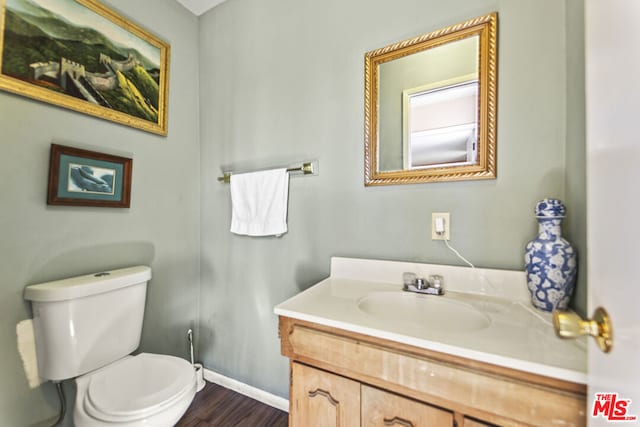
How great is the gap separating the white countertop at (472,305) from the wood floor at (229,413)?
89 cm

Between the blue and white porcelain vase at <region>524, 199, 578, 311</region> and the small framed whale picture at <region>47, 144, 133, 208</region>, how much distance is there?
6.07ft

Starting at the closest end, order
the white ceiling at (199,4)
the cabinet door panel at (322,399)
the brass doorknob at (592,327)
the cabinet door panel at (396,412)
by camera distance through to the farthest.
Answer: the brass doorknob at (592,327) < the cabinet door panel at (396,412) < the cabinet door panel at (322,399) < the white ceiling at (199,4)

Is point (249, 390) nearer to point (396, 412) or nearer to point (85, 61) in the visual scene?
point (396, 412)


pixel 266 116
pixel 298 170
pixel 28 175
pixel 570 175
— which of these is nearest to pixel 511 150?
pixel 570 175

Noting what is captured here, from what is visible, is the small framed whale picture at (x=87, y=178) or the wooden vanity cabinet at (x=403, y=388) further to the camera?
the small framed whale picture at (x=87, y=178)

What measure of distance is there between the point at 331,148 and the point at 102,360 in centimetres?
143

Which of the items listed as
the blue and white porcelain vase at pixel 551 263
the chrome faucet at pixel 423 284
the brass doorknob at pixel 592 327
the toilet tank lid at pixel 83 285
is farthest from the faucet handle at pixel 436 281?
Answer: the toilet tank lid at pixel 83 285

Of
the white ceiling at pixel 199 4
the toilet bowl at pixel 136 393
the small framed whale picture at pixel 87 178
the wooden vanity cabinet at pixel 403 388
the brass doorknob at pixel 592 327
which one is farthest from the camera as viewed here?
the white ceiling at pixel 199 4

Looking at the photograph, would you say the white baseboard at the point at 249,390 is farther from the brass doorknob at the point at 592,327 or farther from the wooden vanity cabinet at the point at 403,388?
the brass doorknob at the point at 592,327

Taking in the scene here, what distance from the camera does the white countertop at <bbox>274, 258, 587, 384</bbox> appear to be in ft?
1.94

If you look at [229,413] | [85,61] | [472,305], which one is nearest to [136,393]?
[229,413]

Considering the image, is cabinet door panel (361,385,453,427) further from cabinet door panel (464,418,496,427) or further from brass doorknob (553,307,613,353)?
brass doorknob (553,307,613,353)

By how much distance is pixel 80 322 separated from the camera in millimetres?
1056

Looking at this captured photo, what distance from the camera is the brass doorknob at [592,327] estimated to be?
1.24 feet
